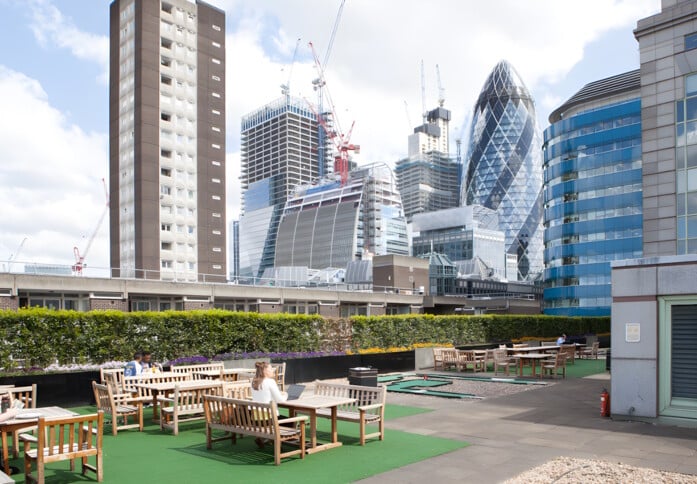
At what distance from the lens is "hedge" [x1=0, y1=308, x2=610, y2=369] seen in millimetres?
17500

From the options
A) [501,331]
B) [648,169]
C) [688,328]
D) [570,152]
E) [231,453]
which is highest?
[570,152]

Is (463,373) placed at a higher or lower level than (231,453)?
lower

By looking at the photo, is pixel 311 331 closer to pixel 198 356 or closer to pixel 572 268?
pixel 198 356

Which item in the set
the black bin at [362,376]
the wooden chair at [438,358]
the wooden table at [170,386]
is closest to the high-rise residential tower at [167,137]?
the wooden chair at [438,358]

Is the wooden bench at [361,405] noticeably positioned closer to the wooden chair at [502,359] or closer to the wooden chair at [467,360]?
the wooden chair at [502,359]

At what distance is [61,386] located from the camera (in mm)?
15469

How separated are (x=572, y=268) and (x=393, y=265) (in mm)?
27669

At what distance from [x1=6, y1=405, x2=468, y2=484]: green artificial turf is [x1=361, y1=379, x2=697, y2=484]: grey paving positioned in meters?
0.53

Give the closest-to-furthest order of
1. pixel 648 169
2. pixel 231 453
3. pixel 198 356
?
1. pixel 231 453
2. pixel 198 356
3. pixel 648 169

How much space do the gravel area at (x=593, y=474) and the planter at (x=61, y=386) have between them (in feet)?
38.2

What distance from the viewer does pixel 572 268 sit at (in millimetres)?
91688

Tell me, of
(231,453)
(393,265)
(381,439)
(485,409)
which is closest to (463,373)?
(485,409)

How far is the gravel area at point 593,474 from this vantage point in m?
8.37

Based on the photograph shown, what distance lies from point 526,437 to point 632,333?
3734 mm
